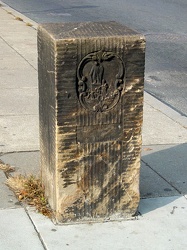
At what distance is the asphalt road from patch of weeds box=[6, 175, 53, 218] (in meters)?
3.22

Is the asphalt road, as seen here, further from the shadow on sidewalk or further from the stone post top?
the stone post top

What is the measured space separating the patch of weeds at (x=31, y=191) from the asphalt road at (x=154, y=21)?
3222 millimetres

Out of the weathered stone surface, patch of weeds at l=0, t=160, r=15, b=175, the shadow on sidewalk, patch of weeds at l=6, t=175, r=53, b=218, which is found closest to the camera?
the weathered stone surface

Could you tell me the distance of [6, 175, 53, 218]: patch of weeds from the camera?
16.3 feet

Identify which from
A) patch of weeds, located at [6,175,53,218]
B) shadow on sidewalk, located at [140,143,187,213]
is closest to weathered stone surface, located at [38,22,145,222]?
patch of weeds, located at [6,175,53,218]

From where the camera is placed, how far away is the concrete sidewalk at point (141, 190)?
4.49 m

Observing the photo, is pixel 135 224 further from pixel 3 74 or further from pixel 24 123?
pixel 3 74

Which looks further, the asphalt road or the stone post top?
the asphalt road

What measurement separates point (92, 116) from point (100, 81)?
261 mm

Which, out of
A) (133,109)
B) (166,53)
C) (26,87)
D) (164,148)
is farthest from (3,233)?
(166,53)

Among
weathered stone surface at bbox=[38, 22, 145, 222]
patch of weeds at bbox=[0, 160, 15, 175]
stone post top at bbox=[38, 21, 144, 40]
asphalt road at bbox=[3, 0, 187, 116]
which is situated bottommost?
asphalt road at bbox=[3, 0, 187, 116]

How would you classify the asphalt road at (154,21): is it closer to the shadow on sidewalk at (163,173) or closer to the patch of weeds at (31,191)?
the shadow on sidewalk at (163,173)

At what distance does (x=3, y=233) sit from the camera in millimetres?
4574

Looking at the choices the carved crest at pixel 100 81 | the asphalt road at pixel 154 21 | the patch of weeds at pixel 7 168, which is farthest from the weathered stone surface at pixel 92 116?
the asphalt road at pixel 154 21
